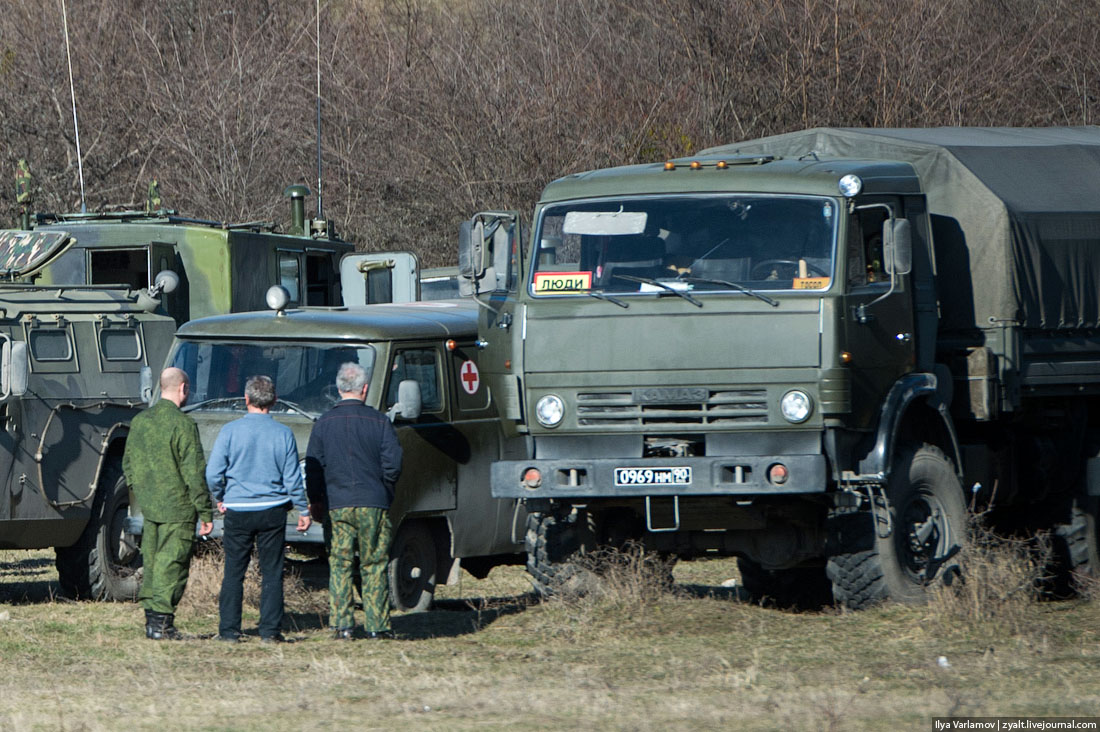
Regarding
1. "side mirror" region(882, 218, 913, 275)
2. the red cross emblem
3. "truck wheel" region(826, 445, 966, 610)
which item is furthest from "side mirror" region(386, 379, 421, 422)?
"side mirror" region(882, 218, 913, 275)

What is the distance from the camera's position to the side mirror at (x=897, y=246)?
1016cm

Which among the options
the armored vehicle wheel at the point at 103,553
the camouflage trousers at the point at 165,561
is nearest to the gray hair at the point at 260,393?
the camouflage trousers at the point at 165,561

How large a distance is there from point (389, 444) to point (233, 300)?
232 inches

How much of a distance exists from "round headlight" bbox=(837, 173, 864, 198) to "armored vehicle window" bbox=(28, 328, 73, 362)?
6.04 meters

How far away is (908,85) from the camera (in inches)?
1053

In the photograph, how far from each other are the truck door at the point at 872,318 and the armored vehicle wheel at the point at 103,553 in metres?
5.84

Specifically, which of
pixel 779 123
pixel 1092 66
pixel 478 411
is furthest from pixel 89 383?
pixel 1092 66

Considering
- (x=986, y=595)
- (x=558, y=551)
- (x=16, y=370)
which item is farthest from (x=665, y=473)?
(x=16, y=370)

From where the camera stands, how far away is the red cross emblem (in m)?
12.3

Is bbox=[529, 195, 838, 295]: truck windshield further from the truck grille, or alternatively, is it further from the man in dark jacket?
the man in dark jacket

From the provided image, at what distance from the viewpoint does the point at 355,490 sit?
988 cm

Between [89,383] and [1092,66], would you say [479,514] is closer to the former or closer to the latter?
[89,383]

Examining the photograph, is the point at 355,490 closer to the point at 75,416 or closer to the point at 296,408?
the point at 296,408

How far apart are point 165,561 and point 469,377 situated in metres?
3.07
